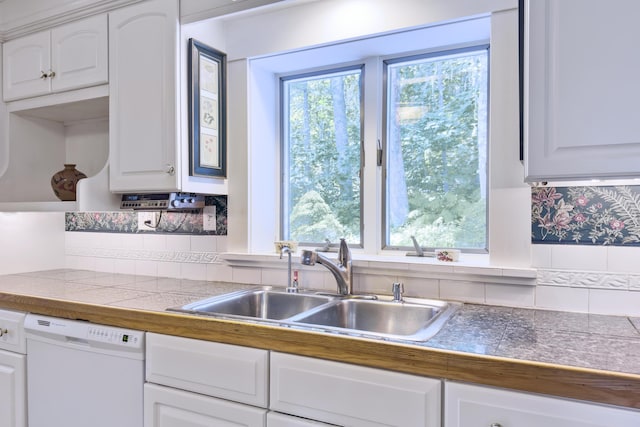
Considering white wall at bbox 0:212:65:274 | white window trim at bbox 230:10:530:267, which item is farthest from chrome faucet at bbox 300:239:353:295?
white wall at bbox 0:212:65:274

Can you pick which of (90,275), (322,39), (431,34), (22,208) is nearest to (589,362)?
(431,34)

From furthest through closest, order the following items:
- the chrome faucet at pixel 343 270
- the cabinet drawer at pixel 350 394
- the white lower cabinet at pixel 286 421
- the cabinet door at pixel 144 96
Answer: the cabinet door at pixel 144 96 → the chrome faucet at pixel 343 270 → the white lower cabinet at pixel 286 421 → the cabinet drawer at pixel 350 394

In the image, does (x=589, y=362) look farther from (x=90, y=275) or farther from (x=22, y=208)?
(x=22, y=208)

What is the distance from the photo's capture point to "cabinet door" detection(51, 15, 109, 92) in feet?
6.99

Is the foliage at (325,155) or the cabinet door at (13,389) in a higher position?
the foliage at (325,155)

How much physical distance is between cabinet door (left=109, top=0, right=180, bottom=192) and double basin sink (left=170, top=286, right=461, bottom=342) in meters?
0.57

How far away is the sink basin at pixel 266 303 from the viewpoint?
1.83 metres

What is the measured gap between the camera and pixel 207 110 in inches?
81.7

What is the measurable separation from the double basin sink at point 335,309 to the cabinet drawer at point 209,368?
11 cm

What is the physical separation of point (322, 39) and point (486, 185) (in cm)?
94

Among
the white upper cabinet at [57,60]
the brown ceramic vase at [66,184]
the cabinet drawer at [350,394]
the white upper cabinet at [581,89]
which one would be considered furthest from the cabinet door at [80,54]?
the white upper cabinet at [581,89]

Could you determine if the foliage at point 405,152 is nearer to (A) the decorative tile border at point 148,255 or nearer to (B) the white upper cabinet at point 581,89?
(A) the decorative tile border at point 148,255

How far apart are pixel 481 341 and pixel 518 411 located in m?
0.20

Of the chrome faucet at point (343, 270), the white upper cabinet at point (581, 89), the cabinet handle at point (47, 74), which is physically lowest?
the chrome faucet at point (343, 270)
